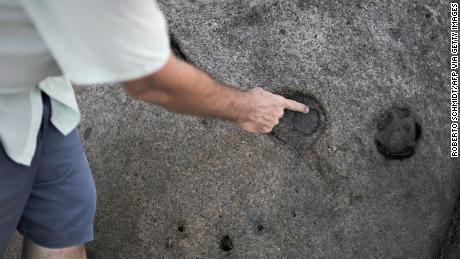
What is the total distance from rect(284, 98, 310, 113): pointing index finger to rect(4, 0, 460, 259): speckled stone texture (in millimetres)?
51

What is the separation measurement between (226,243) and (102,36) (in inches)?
41.3

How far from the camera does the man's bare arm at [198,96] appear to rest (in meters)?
1.01

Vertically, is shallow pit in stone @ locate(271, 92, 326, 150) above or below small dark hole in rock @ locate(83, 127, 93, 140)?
above

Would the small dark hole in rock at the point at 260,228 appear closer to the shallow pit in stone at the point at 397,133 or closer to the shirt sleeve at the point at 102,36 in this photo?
the shallow pit in stone at the point at 397,133

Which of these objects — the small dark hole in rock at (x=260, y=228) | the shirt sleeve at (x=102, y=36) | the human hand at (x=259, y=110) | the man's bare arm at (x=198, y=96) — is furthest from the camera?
the small dark hole in rock at (x=260, y=228)

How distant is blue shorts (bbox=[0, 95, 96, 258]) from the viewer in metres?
1.32

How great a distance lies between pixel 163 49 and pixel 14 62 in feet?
0.87

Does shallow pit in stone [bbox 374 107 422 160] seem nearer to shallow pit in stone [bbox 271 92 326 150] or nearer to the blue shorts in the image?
A: shallow pit in stone [bbox 271 92 326 150]

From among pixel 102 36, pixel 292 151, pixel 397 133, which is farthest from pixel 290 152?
pixel 102 36

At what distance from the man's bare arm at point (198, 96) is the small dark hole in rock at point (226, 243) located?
43 centimetres

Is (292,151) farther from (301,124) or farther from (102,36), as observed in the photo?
(102,36)

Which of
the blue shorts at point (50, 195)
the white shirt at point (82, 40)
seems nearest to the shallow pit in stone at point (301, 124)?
the blue shorts at point (50, 195)

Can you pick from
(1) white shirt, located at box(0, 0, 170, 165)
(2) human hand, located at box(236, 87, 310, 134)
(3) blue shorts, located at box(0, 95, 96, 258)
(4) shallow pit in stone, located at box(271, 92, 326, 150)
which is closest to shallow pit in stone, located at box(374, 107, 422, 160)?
(4) shallow pit in stone, located at box(271, 92, 326, 150)

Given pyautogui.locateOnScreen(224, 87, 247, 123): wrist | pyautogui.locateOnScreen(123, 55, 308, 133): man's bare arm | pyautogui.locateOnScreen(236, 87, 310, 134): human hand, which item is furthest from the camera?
pyautogui.locateOnScreen(236, 87, 310, 134): human hand
